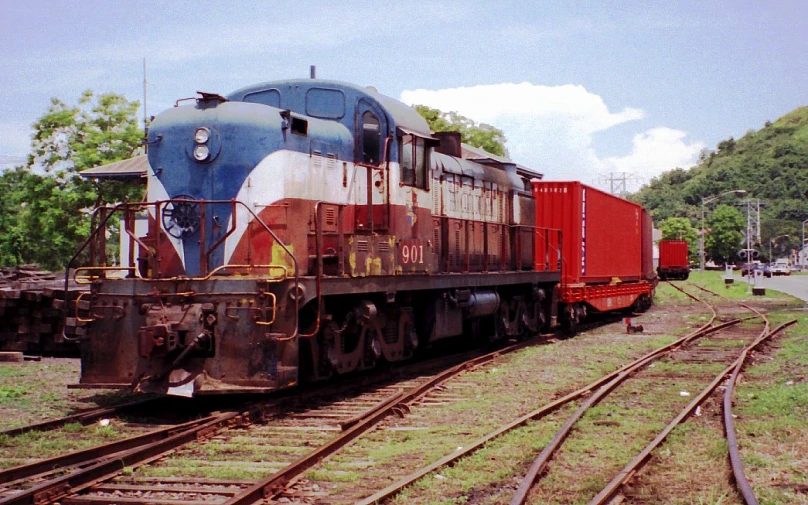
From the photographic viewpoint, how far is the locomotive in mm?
8234

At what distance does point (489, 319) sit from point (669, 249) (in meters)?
41.4

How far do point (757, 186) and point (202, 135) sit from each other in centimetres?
16135

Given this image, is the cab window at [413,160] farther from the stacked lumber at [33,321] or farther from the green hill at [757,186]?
the green hill at [757,186]

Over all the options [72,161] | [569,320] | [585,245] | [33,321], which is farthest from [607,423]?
[72,161]

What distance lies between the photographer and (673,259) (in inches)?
2095

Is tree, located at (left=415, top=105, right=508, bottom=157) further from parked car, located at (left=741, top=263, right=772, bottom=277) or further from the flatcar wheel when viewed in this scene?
the flatcar wheel

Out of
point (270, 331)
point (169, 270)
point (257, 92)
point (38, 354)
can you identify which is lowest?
point (38, 354)

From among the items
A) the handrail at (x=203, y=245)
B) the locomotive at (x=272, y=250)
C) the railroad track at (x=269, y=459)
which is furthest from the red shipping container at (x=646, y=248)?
the handrail at (x=203, y=245)

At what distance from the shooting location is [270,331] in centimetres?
827

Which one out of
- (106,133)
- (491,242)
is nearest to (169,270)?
(491,242)

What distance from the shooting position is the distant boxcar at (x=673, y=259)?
52.8m

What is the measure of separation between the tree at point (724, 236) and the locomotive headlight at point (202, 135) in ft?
360

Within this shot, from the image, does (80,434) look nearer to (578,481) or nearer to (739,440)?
(578,481)

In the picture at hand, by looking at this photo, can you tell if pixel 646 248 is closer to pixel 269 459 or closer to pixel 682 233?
pixel 269 459
